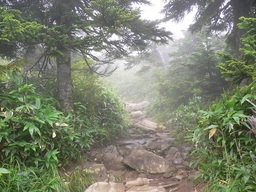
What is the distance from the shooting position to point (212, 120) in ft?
13.5

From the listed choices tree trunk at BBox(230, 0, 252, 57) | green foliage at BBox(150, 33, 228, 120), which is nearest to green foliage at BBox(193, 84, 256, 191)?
tree trunk at BBox(230, 0, 252, 57)

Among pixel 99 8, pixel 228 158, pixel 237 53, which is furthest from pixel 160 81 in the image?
pixel 228 158

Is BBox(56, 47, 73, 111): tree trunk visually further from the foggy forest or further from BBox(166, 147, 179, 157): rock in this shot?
BBox(166, 147, 179, 157): rock

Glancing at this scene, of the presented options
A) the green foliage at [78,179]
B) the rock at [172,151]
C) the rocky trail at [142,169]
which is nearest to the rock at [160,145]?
the rocky trail at [142,169]

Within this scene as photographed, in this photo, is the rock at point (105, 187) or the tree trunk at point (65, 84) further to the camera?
the tree trunk at point (65, 84)

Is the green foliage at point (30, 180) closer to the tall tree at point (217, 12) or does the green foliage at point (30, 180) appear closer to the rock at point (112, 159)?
the rock at point (112, 159)

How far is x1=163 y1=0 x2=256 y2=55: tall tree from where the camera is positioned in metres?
7.83

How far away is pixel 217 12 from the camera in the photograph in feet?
29.7

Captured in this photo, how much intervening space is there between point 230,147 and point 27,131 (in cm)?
411

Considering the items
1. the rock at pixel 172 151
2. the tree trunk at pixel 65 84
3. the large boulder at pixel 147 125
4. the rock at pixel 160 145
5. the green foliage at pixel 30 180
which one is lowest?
the rock at pixel 172 151

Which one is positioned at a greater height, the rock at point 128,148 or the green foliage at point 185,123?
the green foliage at point 185,123

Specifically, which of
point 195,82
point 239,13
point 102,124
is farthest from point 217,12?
point 102,124

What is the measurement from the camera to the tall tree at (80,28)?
520 centimetres

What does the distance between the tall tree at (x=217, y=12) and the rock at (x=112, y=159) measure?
6.45 metres
